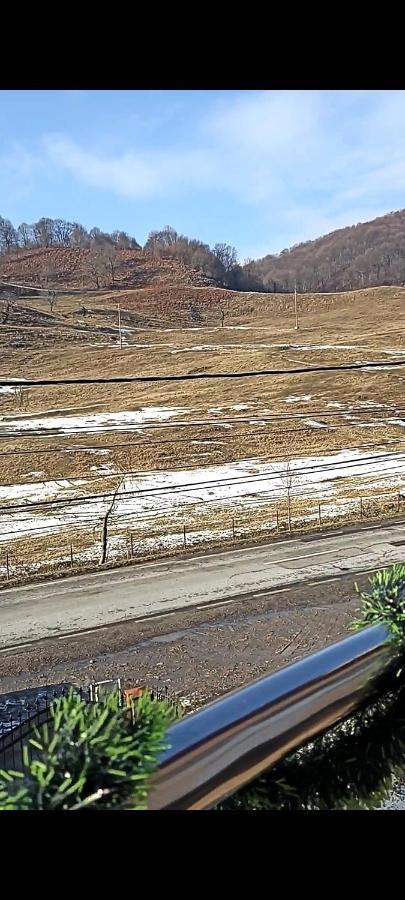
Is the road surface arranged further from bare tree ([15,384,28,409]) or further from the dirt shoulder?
bare tree ([15,384,28,409])

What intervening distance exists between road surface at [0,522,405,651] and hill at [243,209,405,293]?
104 ft

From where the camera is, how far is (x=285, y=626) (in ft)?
26.0

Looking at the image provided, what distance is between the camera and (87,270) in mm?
51312

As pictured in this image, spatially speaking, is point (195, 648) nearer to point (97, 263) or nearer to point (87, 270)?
point (87, 270)

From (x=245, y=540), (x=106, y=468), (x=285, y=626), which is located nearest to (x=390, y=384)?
(x=106, y=468)

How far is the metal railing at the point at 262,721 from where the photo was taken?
564 millimetres

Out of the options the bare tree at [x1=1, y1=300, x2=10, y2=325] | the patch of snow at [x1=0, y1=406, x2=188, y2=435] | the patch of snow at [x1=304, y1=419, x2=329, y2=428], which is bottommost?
the patch of snow at [x1=304, y1=419, x2=329, y2=428]

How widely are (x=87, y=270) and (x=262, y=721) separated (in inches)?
2084

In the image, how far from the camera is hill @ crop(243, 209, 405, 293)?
4247 centimetres

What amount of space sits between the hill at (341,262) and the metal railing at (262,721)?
41.1 meters

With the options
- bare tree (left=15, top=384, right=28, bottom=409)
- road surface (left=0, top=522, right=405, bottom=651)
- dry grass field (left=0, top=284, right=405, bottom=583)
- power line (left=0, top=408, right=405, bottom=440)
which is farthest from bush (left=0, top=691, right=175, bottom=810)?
bare tree (left=15, top=384, right=28, bottom=409)

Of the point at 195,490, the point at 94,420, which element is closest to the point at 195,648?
the point at 195,490
